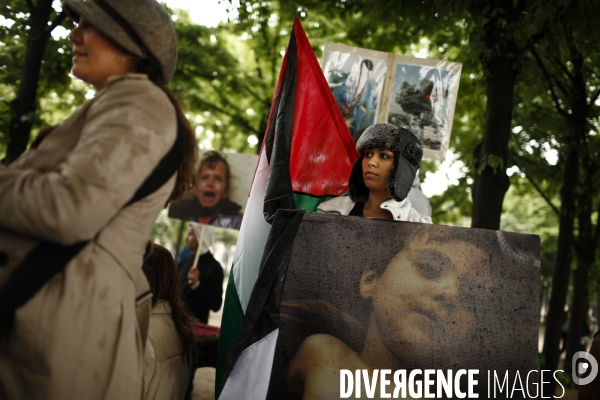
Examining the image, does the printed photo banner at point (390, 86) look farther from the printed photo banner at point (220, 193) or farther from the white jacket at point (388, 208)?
the white jacket at point (388, 208)

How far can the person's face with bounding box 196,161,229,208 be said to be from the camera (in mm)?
8695

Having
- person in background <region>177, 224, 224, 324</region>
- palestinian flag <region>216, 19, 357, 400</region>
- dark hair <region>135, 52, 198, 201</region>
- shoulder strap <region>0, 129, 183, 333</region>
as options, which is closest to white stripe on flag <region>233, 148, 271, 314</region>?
palestinian flag <region>216, 19, 357, 400</region>

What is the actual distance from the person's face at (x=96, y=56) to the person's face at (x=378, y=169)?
6.55 feet

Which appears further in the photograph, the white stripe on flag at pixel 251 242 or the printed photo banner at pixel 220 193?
the printed photo banner at pixel 220 193

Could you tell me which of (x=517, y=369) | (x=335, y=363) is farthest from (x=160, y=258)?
(x=517, y=369)

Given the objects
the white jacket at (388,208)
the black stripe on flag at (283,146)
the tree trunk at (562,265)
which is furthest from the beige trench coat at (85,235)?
the tree trunk at (562,265)

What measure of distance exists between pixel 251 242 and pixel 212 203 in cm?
512

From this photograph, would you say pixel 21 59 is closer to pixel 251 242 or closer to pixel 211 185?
pixel 211 185

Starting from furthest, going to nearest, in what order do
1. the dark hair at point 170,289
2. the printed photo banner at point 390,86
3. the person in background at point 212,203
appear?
the person in background at point 212,203 → the printed photo banner at point 390,86 → the dark hair at point 170,289

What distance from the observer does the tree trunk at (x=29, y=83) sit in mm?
6871

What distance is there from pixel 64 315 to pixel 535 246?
2157 mm

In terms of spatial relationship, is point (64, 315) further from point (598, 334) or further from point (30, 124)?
point (30, 124)

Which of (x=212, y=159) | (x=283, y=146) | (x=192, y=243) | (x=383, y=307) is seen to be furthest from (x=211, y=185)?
(x=383, y=307)

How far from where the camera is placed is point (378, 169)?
373cm
